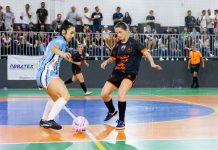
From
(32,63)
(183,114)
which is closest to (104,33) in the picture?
(32,63)

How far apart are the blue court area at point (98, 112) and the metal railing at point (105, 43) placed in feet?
29.7

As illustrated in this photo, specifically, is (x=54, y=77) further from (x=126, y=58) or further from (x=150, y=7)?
(x=150, y=7)

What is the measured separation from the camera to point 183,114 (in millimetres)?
11320

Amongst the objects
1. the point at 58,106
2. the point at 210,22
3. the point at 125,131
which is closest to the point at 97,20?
the point at 210,22

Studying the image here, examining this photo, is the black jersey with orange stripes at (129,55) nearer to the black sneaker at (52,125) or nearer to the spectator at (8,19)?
the black sneaker at (52,125)

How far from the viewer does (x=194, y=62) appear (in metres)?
24.7

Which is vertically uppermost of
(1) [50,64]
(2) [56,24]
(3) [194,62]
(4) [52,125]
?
(2) [56,24]

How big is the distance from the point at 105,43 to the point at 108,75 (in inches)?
74.1

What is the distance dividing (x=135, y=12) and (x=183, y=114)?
18.5 metres

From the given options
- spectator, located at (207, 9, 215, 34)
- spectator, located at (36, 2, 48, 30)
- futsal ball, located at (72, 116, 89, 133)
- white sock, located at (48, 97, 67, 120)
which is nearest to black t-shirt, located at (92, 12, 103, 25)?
spectator, located at (36, 2, 48, 30)

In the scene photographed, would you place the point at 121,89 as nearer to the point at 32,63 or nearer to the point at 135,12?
the point at 32,63

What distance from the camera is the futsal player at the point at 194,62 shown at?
24.6 m

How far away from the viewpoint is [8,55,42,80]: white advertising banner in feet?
75.3

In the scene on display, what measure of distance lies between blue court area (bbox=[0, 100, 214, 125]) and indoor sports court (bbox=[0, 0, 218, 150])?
0.03m
